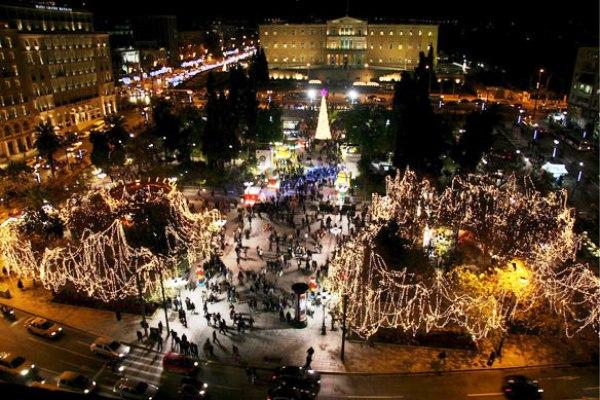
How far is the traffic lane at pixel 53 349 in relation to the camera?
81.3 ft

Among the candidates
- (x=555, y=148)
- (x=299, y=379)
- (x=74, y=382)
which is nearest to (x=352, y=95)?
(x=555, y=148)

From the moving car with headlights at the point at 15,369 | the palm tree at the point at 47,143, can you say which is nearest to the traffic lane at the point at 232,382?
the moving car with headlights at the point at 15,369

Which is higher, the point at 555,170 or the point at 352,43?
the point at 352,43

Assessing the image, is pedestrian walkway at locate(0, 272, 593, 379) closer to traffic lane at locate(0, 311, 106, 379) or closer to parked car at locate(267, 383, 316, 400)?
traffic lane at locate(0, 311, 106, 379)

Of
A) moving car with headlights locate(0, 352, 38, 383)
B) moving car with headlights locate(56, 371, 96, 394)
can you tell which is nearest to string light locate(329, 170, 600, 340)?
moving car with headlights locate(56, 371, 96, 394)

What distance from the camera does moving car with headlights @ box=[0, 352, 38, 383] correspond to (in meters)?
23.5

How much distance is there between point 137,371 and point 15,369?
586cm

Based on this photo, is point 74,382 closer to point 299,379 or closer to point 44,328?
point 44,328

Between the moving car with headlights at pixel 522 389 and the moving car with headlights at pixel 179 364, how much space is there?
14916 mm

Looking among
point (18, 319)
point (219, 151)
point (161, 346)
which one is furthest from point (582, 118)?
point (18, 319)

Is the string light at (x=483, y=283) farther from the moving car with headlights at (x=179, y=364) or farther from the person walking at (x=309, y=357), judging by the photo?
the moving car with headlights at (x=179, y=364)

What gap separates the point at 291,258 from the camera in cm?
3497

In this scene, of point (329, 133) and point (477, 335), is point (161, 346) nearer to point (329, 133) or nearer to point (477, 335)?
point (477, 335)

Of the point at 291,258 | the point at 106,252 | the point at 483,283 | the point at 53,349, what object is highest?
the point at 106,252
